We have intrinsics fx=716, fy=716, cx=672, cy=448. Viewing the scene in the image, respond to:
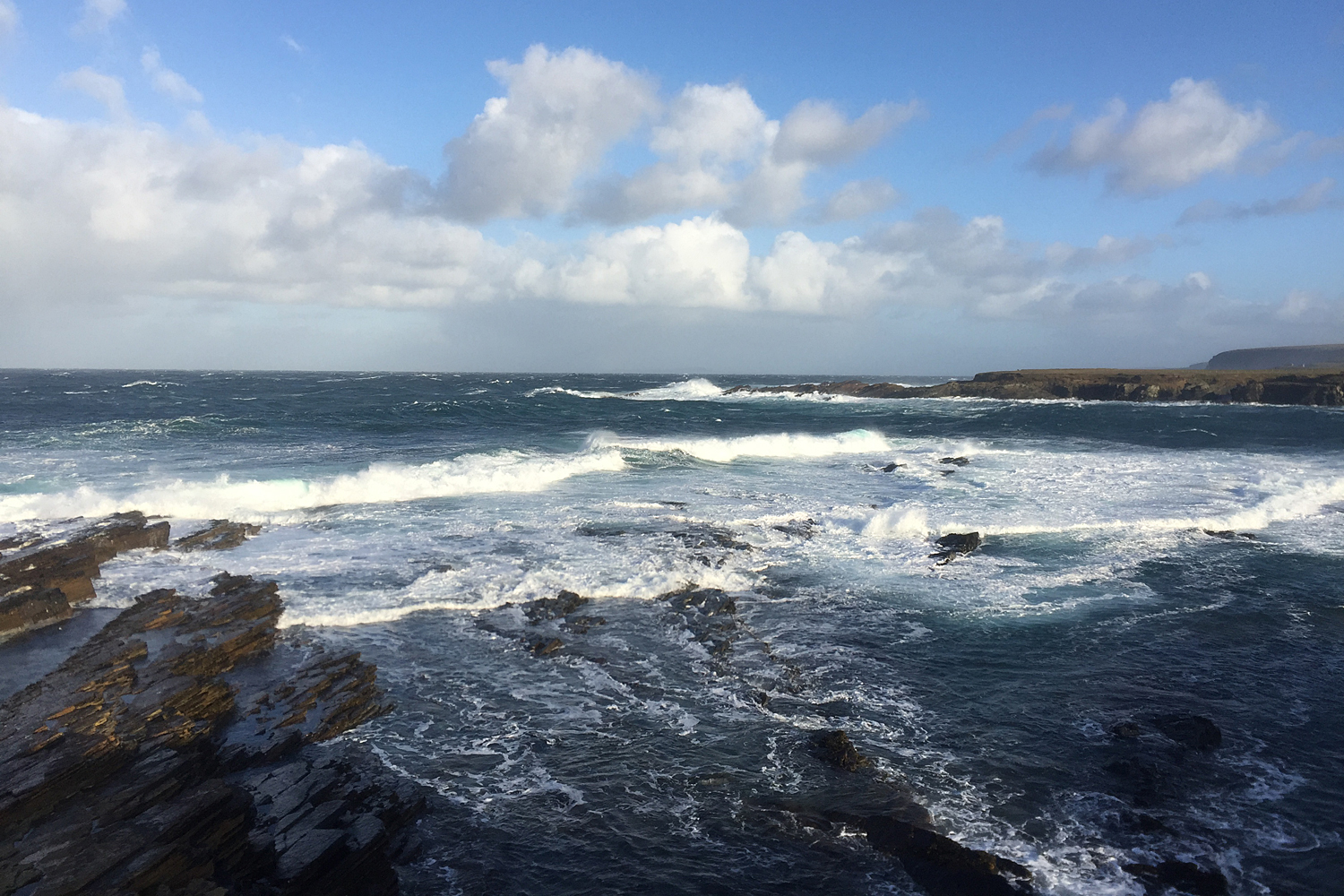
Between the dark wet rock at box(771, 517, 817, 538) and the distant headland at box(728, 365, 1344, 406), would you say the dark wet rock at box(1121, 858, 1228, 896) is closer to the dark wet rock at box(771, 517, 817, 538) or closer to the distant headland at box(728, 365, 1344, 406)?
Answer: the dark wet rock at box(771, 517, 817, 538)

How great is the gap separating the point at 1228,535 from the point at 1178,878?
16.2 metres

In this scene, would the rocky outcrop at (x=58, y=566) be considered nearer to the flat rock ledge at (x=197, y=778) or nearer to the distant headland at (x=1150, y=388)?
the flat rock ledge at (x=197, y=778)

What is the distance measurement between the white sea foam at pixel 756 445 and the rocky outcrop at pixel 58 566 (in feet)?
65.2

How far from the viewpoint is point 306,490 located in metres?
23.4

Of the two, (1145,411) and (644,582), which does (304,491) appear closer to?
(644,582)

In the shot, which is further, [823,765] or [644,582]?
[644,582]

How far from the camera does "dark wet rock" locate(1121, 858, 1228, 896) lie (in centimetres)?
622

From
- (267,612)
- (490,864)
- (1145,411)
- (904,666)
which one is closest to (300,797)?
(490,864)

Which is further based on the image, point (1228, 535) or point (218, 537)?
point (1228, 535)

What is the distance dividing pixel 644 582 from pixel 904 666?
577cm

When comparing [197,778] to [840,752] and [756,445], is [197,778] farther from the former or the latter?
[756,445]

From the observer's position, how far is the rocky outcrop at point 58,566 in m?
12.1

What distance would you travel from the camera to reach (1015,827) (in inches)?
279

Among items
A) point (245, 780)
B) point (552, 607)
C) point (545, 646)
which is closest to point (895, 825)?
point (545, 646)
